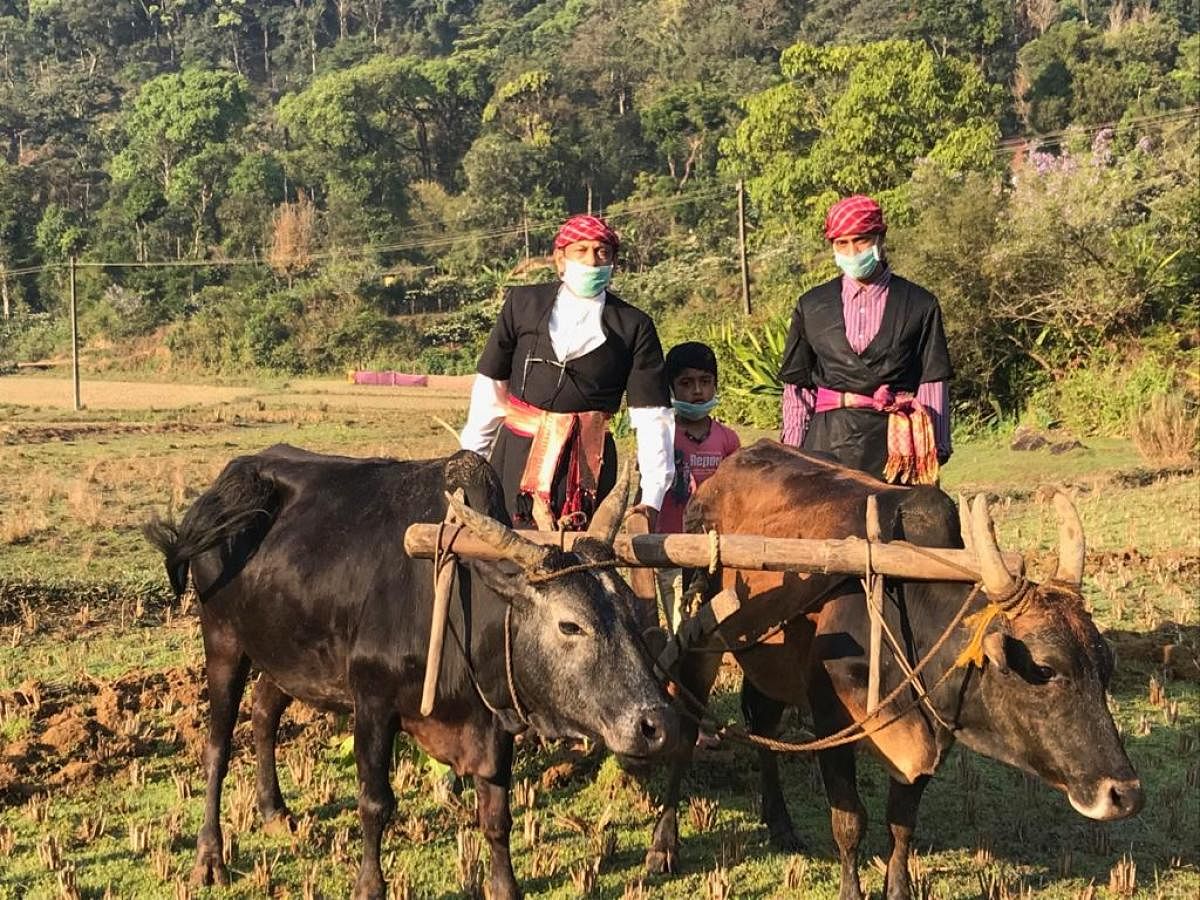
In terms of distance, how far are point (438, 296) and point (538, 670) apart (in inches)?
1974

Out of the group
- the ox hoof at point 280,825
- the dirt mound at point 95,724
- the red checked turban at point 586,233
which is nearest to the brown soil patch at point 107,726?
the dirt mound at point 95,724

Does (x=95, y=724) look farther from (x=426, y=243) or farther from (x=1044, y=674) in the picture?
(x=426, y=243)

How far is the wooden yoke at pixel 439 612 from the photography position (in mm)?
3701

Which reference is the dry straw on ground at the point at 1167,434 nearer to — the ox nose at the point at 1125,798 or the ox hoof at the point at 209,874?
the ox nose at the point at 1125,798

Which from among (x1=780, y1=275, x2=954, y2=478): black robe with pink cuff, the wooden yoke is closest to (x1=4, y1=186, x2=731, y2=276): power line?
(x1=780, y1=275, x2=954, y2=478): black robe with pink cuff

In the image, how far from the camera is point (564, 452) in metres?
4.55

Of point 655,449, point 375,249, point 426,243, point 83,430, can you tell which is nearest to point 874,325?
point 655,449

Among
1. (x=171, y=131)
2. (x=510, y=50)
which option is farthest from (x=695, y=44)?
(x=171, y=131)

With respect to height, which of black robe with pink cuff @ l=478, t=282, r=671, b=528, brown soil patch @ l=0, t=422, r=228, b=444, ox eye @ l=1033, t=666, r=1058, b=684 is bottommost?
brown soil patch @ l=0, t=422, r=228, b=444

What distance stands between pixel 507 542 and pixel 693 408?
281 cm

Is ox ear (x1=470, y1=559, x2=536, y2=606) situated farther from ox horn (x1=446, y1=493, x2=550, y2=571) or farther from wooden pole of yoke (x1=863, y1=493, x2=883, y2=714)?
wooden pole of yoke (x1=863, y1=493, x2=883, y2=714)

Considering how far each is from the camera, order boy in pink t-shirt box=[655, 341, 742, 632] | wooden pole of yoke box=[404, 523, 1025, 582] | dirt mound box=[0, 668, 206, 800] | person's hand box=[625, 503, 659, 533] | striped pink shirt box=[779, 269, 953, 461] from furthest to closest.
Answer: boy in pink t-shirt box=[655, 341, 742, 632] → dirt mound box=[0, 668, 206, 800] → striped pink shirt box=[779, 269, 953, 461] → person's hand box=[625, 503, 659, 533] → wooden pole of yoke box=[404, 523, 1025, 582]

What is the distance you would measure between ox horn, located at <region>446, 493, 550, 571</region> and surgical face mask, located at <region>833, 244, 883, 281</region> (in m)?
2.24

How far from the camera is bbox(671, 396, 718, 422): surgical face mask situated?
6.16 metres
